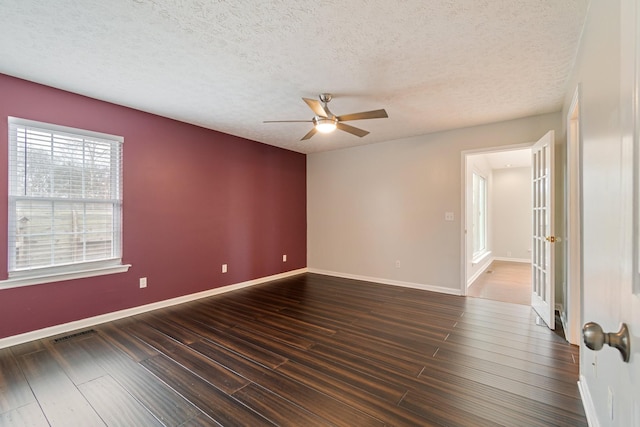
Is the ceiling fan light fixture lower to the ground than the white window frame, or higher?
higher

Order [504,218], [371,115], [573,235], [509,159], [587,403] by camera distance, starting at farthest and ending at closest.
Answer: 1. [504,218]
2. [509,159]
3. [371,115]
4. [573,235]
5. [587,403]

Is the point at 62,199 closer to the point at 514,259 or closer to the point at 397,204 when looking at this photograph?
the point at 397,204

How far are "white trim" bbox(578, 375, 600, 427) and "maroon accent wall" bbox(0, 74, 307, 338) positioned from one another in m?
4.24

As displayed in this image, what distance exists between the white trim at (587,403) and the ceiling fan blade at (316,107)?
9.24ft

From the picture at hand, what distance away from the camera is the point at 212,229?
4426mm

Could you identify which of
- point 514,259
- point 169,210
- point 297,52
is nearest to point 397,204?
point 297,52

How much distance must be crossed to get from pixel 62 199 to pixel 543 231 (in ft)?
17.7

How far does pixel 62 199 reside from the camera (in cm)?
300

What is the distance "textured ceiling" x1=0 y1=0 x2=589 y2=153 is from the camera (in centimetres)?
185

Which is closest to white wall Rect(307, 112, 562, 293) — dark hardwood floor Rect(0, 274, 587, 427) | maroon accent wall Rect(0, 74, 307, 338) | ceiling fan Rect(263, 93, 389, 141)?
maroon accent wall Rect(0, 74, 307, 338)

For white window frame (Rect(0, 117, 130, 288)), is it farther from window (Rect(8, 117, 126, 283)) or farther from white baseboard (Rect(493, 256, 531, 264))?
white baseboard (Rect(493, 256, 531, 264))

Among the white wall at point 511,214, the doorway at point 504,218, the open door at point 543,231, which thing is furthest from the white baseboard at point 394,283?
the white wall at point 511,214

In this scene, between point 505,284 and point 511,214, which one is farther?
point 511,214

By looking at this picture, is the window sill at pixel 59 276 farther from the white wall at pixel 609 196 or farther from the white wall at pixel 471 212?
the white wall at pixel 471 212
